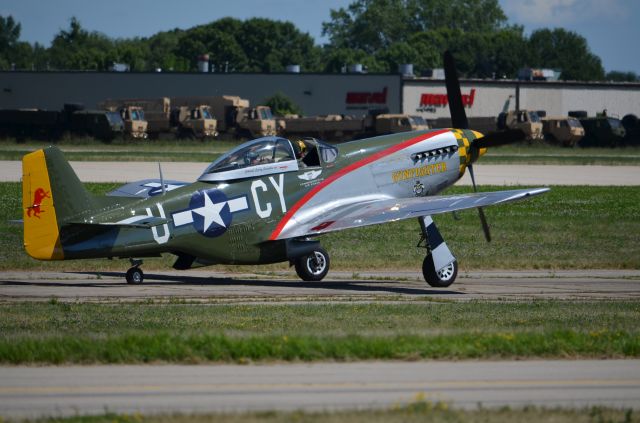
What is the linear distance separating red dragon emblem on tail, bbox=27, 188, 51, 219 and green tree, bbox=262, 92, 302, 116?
73.9 meters

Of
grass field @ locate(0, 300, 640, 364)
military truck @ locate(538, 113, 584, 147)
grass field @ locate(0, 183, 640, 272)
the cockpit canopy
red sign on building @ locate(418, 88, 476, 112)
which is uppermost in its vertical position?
red sign on building @ locate(418, 88, 476, 112)

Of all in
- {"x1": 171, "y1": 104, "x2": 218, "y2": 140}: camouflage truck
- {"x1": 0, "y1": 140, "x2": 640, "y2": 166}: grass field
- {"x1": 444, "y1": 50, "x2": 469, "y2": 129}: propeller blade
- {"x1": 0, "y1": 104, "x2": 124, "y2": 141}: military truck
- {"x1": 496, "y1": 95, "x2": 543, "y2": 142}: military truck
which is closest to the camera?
{"x1": 444, "y1": 50, "x2": 469, "y2": 129}: propeller blade

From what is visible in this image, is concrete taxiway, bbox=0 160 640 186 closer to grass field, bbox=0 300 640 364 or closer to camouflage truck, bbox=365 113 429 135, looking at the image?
camouflage truck, bbox=365 113 429 135

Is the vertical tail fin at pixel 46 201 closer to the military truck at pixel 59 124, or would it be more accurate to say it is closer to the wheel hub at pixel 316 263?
the wheel hub at pixel 316 263

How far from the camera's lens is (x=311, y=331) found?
1405 cm

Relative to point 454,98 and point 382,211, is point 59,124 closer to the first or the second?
point 454,98

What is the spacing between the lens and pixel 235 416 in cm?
961

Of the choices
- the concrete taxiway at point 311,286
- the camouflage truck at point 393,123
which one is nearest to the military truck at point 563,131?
the camouflage truck at point 393,123

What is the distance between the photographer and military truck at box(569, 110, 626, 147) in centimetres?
7725

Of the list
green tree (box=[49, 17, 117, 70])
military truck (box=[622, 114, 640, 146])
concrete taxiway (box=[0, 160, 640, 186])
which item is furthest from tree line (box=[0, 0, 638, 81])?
concrete taxiway (box=[0, 160, 640, 186])

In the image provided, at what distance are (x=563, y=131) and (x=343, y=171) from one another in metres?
57.7

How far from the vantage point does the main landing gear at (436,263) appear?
20.5m

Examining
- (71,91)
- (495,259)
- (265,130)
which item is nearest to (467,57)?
(71,91)

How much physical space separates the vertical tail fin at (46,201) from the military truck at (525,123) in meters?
61.1
